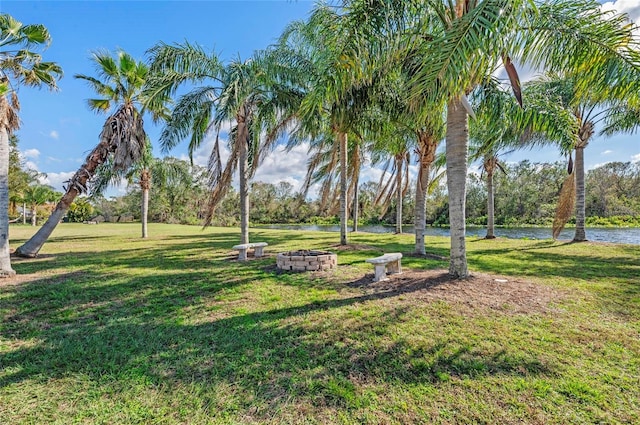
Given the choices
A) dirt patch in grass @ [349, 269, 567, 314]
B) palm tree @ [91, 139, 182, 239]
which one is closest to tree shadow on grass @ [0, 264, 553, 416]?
dirt patch in grass @ [349, 269, 567, 314]

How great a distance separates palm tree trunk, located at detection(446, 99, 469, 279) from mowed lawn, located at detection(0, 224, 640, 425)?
546 millimetres

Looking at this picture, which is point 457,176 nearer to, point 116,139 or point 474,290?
point 474,290

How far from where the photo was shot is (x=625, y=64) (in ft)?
13.6

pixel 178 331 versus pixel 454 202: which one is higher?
pixel 454 202

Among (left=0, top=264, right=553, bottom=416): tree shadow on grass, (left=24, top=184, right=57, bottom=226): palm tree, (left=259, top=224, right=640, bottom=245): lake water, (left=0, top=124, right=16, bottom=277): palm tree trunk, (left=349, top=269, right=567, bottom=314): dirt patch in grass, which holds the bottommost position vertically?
(left=0, top=264, right=553, bottom=416): tree shadow on grass

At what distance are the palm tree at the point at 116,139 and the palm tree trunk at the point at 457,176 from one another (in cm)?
841

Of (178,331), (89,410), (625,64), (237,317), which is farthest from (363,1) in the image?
(89,410)

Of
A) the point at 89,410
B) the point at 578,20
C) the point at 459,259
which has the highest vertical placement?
the point at 578,20

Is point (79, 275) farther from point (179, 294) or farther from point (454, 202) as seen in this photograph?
point (454, 202)

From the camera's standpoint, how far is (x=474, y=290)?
17.1 feet

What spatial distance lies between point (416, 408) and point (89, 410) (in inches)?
104

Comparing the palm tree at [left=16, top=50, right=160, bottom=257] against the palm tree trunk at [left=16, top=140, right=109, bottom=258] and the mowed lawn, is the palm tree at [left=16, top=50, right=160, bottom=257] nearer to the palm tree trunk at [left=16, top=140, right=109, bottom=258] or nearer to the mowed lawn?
the palm tree trunk at [left=16, top=140, right=109, bottom=258]

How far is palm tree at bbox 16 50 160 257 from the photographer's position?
9281 millimetres

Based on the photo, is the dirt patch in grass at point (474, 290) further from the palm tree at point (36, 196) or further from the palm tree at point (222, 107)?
the palm tree at point (36, 196)
